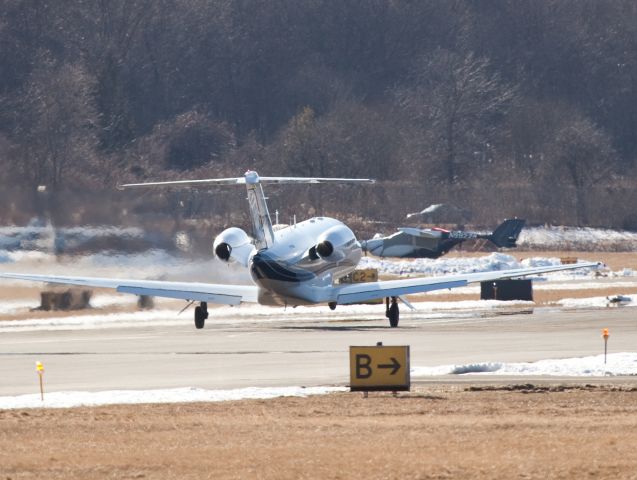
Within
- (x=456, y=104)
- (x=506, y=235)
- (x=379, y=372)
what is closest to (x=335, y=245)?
(x=379, y=372)

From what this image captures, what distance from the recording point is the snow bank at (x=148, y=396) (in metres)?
27.1

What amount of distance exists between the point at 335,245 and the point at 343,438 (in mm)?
28914

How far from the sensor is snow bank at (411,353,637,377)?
1225 inches

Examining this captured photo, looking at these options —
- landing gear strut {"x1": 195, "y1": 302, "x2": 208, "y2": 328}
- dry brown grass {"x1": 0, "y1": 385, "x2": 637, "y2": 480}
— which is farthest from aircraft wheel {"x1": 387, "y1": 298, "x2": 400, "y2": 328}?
dry brown grass {"x1": 0, "y1": 385, "x2": 637, "y2": 480}

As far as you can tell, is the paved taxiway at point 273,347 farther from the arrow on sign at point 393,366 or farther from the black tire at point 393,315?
the arrow on sign at point 393,366

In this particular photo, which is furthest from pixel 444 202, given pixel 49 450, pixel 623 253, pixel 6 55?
pixel 49 450

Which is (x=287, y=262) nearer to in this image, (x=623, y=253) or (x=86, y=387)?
(x=86, y=387)

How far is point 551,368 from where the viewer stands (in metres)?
31.8

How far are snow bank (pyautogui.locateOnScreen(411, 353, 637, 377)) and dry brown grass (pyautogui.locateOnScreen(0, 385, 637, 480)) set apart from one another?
3572 millimetres

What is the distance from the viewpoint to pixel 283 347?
40594 millimetres

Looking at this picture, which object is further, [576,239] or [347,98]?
[347,98]

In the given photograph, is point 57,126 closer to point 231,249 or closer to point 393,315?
point 231,249

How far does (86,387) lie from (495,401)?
8.66m

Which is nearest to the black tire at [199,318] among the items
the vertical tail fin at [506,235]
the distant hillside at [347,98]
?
the distant hillside at [347,98]
